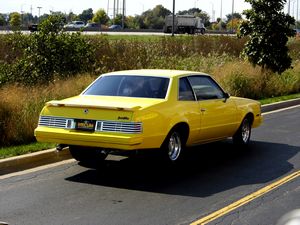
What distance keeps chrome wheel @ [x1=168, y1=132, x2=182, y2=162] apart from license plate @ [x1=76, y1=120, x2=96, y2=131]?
3.99 feet

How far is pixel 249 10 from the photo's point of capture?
21438 mm

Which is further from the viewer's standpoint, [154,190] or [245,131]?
[245,131]

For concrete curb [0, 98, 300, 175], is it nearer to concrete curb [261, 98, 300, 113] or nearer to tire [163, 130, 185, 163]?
tire [163, 130, 185, 163]

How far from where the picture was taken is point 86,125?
7777 mm

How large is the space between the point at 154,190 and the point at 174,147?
1.39 m

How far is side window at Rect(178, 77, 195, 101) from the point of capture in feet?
28.6

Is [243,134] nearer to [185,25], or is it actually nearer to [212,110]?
[212,110]

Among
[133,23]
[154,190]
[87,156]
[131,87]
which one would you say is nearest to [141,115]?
[154,190]

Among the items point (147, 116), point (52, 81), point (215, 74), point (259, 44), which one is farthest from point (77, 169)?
point (259, 44)

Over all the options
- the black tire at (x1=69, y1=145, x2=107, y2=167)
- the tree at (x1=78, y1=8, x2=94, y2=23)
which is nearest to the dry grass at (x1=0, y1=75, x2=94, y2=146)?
the black tire at (x1=69, y1=145, x2=107, y2=167)

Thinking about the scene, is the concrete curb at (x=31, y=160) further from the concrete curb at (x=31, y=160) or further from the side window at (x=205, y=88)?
the side window at (x=205, y=88)

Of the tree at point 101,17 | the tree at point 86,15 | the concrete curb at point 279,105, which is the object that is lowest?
the concrete curb at point 279,105

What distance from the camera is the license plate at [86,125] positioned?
773cm

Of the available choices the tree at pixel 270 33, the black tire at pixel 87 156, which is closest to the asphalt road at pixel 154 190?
the black tire at pixel 87 156
